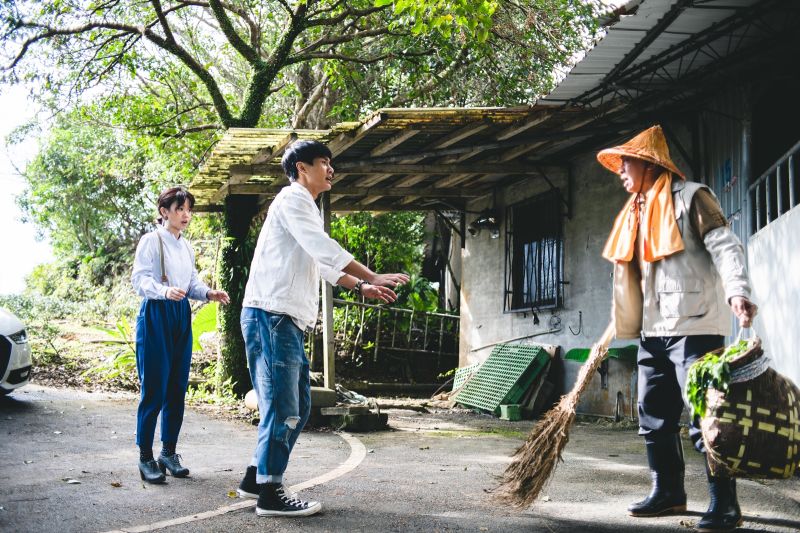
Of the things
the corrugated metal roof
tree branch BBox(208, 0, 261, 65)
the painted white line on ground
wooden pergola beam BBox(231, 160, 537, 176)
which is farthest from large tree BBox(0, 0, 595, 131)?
the painted white line on ground

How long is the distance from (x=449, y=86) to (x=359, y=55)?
7.04 feet

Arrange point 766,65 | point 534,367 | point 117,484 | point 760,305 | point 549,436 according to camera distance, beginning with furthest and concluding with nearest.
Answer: point 534,367, point 766,65, point 760,305, point 117,484, point 549,436

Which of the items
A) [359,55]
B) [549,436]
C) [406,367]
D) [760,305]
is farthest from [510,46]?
[549,436]

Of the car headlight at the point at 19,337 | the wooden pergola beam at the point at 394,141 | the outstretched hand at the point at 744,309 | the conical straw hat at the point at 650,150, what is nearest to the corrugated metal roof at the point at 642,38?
the wooden pergola beam at the point at 394,141

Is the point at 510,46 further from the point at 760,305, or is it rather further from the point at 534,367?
the point at 760,305

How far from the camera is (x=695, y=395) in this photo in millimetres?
3762

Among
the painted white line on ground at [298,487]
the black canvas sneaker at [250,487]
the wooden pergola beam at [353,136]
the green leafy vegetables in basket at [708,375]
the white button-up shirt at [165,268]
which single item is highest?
the wooden pergola beam at [353,136]

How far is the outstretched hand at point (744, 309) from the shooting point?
150 inches

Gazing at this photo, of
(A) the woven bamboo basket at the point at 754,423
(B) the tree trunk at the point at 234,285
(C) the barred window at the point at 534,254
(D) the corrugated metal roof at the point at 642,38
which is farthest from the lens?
(B) the tree trunk at the point at 234,285

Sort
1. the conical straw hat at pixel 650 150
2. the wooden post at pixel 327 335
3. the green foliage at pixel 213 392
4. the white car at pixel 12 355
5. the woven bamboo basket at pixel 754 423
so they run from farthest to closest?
the green foliage at pixel 213 392, the wooden post at pixel 327 335, the white car at pixel 12 355, the conical straw hat at pixel 650 150, the woven bamboo basket at pixel 754 423

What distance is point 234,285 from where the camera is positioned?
12.7 metres

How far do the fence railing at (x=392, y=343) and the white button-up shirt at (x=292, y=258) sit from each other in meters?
11.5

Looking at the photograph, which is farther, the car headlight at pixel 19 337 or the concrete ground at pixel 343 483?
the car headlight at pixel 19 337

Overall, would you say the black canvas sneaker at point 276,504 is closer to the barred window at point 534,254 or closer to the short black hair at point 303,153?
the short black hair at point 303,153
